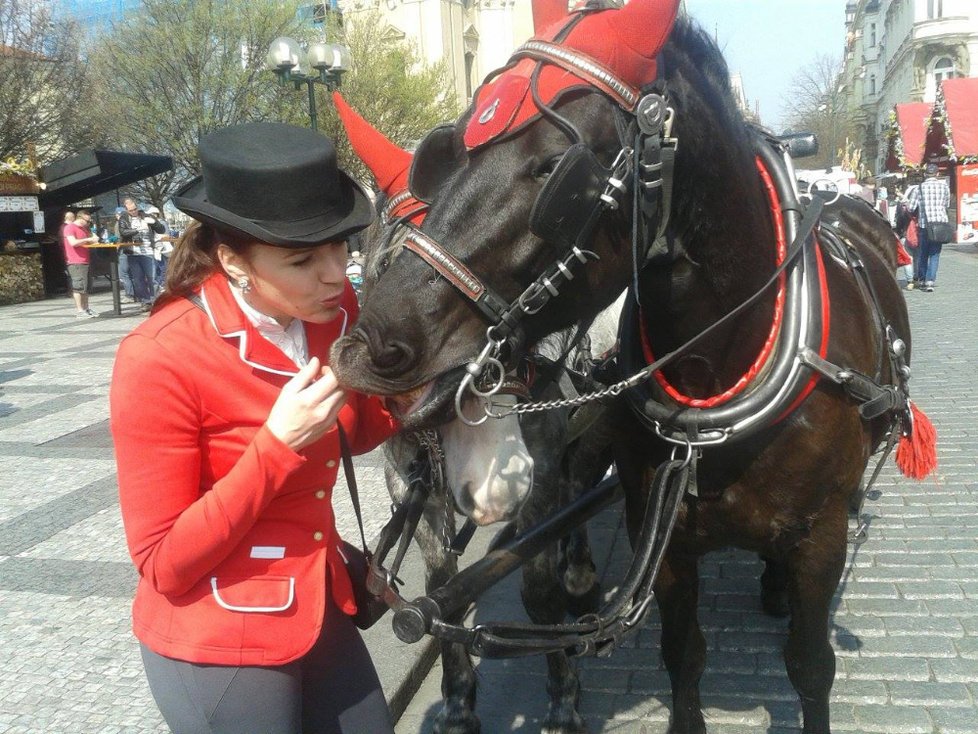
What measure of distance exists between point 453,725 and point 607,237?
199cm

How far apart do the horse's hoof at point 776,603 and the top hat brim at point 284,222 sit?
274 centimetres

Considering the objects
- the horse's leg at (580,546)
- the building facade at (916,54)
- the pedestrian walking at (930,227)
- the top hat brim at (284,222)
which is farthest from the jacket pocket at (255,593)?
the building facade at (916,54)

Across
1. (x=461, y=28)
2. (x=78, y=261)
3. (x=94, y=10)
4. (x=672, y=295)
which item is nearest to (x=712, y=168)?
(x=672, y=295)

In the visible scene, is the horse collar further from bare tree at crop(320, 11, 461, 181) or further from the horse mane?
bare tree at crop(320, 11, 461, 181)

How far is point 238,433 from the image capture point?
5.91 ft

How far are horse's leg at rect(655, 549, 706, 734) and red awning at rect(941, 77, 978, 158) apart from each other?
812 inches

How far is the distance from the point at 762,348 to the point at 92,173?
17.9m

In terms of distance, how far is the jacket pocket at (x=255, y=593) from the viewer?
175 centimetres

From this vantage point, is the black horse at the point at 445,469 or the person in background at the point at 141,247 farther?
the person in background at the point at 141,247

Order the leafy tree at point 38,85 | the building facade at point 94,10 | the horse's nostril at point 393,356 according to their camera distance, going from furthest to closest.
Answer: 1. the building facade at point 94,10
2. the leafy tree at point 38,85
3. the horse's nostril at point 393,356

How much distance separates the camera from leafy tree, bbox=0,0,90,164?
66.1 feet

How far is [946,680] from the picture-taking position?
3178 mm

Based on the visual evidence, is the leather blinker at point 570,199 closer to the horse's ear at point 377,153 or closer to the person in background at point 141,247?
the horse's ear at point 377,153

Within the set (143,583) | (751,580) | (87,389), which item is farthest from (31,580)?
(87,389)
